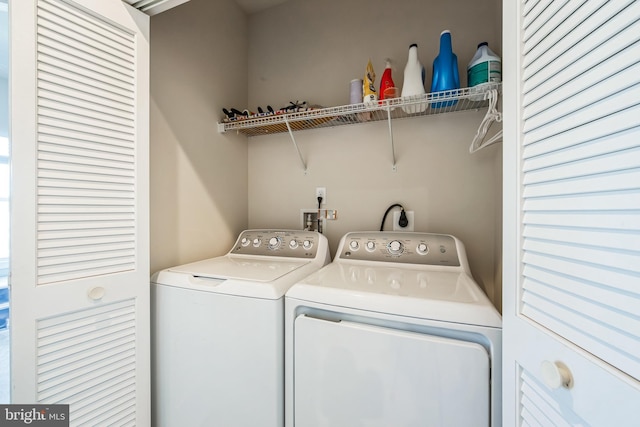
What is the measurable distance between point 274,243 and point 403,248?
781 millimetres

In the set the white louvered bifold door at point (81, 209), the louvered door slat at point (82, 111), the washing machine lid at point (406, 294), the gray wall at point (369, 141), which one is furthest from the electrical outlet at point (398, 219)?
the louvered door slat at point (82, 111)

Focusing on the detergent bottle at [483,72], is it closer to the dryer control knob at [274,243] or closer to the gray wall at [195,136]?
the dryer control knob at [274,243]

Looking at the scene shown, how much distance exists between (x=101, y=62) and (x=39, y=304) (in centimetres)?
87

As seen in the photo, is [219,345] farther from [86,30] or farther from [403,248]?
[86,30]

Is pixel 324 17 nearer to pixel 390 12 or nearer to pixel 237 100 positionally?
pixel 390 12

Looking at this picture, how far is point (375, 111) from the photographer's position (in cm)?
153

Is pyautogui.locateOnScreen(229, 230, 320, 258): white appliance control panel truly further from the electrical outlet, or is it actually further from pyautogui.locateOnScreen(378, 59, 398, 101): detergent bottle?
pyautogui.locateOnScreen(378, 59, 398, 101): detergent bottle

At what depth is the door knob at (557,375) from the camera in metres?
0.50

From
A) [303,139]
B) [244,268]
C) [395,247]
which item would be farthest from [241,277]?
[303,139]

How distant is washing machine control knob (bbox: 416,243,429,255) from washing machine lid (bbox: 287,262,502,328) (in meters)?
0.16

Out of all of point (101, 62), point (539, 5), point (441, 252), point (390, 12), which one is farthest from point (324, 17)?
point (441, 252)

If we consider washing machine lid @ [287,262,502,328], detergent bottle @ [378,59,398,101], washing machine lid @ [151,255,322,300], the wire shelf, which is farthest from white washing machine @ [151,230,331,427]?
detergent bottle @ [378,59,398,101]

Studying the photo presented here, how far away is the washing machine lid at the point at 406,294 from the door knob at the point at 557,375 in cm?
23

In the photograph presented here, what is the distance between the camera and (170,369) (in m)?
1.18
